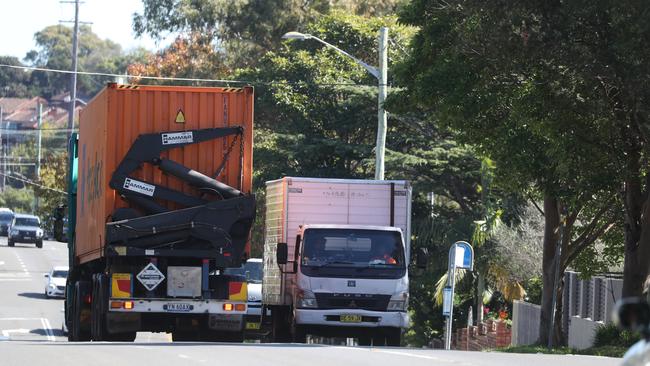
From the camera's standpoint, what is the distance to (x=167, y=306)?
19.9 metres

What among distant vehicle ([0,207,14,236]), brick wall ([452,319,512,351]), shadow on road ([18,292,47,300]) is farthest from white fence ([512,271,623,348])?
distant vehicle ([0,207,14,236])

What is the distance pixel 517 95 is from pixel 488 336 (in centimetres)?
1571

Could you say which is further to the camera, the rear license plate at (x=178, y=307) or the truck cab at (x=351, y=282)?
the truck cab at (x=351, y=282)

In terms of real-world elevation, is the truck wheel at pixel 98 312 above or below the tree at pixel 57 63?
below

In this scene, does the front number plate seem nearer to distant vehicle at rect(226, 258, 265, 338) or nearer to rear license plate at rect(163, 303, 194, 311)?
rear license plate at rect(163, 303, 194, 311)

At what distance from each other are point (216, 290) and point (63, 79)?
154m

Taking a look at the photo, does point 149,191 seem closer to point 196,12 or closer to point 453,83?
point 453,83

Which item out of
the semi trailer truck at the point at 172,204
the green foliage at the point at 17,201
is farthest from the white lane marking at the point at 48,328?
the green foliage at the point at 17,201

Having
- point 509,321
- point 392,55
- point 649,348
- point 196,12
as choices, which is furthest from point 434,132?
point 649,348

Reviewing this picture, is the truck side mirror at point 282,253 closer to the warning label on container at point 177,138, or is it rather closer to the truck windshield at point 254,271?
the warning label on container at point 177,138

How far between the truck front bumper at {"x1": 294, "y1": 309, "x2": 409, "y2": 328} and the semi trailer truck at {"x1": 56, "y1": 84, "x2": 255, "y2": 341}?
89.5 inches

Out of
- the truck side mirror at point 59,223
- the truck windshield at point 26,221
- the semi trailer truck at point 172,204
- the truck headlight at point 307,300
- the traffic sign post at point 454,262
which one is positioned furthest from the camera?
the truck windshield at point 26,221

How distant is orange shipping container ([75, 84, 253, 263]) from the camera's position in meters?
20.1

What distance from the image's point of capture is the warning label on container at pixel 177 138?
65.8 feet
